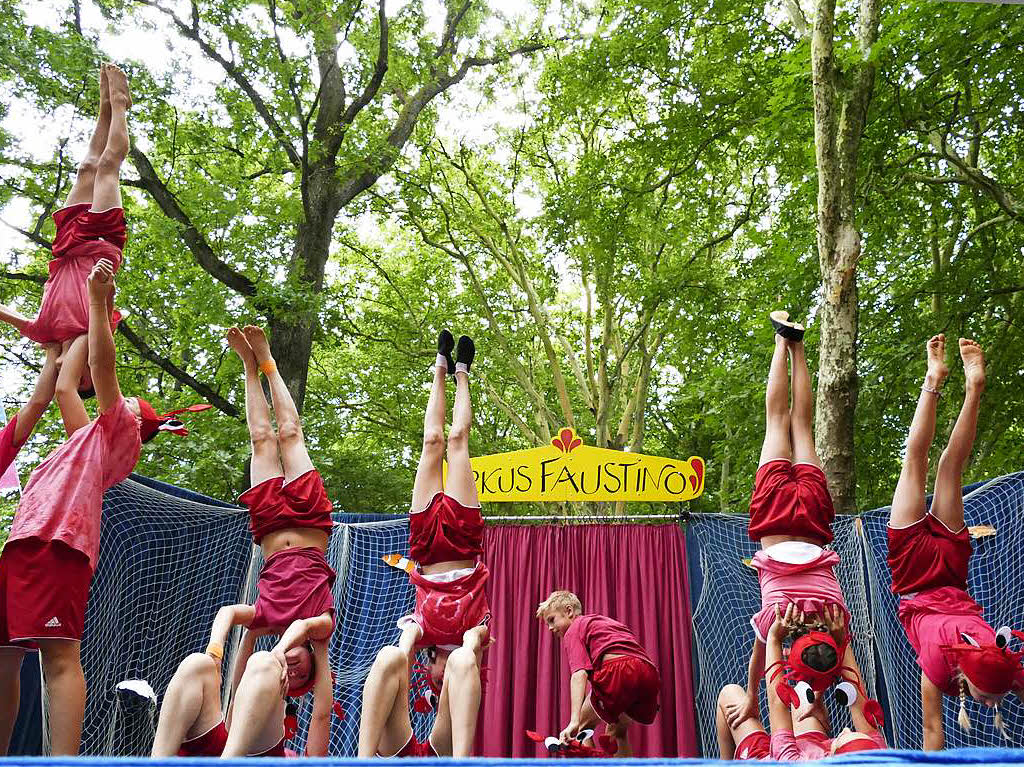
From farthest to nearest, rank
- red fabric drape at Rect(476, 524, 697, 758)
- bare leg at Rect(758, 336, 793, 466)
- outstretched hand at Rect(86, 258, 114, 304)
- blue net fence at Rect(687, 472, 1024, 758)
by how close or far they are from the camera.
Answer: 1. red fabric drape at Rect(476, 524, 697, 758)
2. blue net fence at Rect(687, 472, 1024, 758)
3. bare leg at Rect(758, 336, 793, 466)
4. outstretched hand at Rect(86, 258, 114, 304)

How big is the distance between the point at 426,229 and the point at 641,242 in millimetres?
3100

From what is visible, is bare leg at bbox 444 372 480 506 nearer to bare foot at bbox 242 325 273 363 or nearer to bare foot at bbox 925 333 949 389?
bare foot at bbox 242 325 273 363

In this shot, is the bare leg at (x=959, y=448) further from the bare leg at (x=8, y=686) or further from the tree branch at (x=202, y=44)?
the tree branch at (x=202, y=44)

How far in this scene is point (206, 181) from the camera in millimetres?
9031

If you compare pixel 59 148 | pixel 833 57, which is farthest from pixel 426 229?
pixel 833 57

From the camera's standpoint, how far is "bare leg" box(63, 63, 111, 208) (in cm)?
371

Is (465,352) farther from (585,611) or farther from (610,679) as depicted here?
(585,611)

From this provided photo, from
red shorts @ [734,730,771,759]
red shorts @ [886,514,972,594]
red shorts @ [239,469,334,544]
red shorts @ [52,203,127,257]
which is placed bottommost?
red shorts @ [734,730,771,759]

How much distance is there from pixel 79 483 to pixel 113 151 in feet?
5.46

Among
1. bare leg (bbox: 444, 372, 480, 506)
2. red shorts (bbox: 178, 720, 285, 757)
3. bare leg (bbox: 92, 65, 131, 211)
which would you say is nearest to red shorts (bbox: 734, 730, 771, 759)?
bare leg (bbox: 444, 372, 480, 506)

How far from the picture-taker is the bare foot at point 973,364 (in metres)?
3.64

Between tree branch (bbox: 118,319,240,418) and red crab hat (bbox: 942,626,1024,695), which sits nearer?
red crab hat (bbox: 942,626,1024,695)

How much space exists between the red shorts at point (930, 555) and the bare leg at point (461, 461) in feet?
6.72

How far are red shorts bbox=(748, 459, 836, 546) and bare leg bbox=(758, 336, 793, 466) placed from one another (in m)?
0.07
